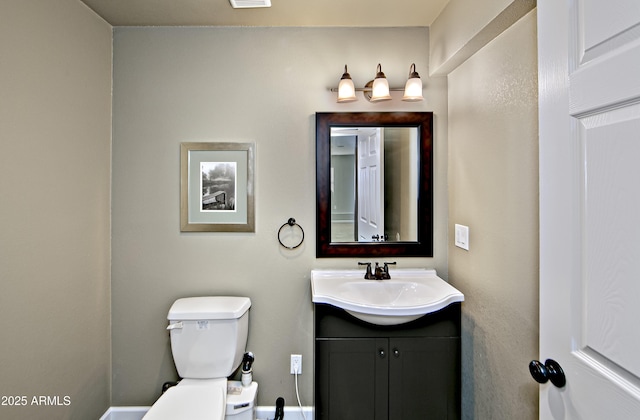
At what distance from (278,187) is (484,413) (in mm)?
1618

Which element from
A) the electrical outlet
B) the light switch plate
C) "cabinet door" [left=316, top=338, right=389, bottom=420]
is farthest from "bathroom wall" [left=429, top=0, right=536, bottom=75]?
the electrical outlet

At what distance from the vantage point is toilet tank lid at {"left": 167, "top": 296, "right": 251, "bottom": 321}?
72.9 inches

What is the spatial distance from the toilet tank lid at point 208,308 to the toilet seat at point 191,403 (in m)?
0.35

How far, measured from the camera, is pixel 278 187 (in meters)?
2.08

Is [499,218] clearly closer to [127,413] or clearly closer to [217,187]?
[217,187]

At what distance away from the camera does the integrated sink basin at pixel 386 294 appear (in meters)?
1.58

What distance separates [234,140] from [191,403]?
4.73ft

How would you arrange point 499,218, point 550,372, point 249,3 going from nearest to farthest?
1. point 550,372
2. point 499,218
3. point 249,3

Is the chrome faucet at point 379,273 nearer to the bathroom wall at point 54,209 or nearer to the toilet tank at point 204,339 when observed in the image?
the toilet tank at point 204,339

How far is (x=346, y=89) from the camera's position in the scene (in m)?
1.90

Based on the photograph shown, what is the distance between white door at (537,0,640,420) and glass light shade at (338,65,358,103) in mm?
1065

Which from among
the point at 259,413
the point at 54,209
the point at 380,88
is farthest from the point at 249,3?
the point at 259,413

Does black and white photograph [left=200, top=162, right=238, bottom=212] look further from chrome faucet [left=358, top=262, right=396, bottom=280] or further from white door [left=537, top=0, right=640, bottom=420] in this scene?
white door [left=537, top=0, right=640, bottom=420]

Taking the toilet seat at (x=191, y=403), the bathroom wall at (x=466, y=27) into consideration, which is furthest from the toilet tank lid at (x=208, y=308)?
the bathroom wall at (x=466, y=27)
